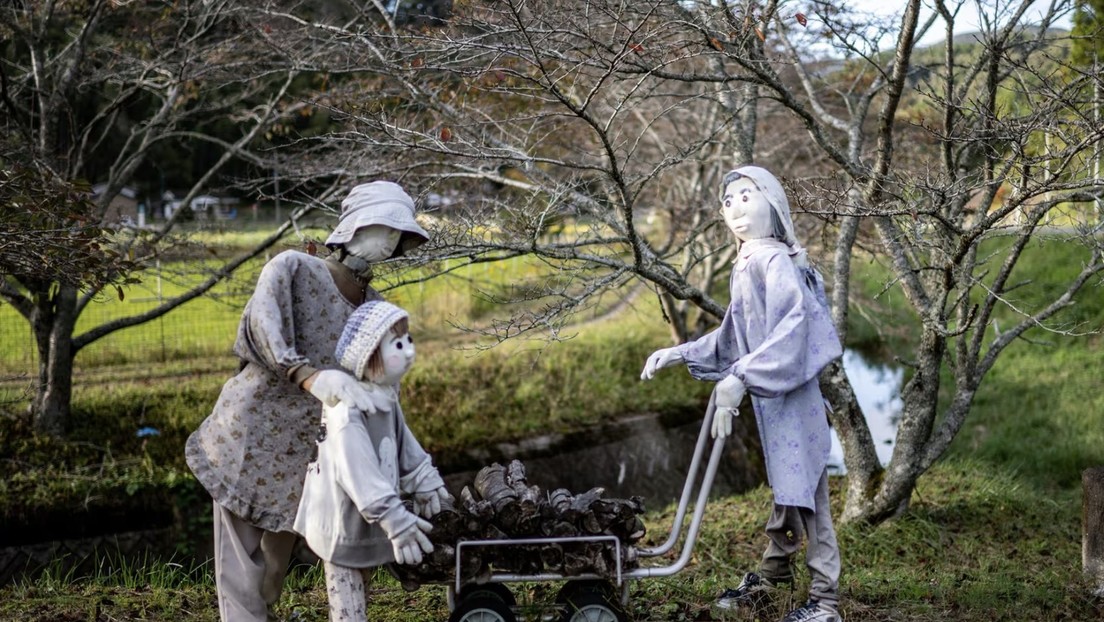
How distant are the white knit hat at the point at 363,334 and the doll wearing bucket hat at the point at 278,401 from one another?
23cm

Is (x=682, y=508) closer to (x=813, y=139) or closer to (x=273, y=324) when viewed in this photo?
(x=273, y=324)

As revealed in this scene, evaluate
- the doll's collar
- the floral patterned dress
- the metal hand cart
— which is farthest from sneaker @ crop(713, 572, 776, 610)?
the floral patterned dress

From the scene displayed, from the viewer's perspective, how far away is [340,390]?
3400 millimetres

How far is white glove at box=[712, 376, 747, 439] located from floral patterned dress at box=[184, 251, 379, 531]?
56.2 inches

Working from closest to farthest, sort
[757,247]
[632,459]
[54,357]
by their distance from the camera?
[757,247] < [54,357] < [632,459]

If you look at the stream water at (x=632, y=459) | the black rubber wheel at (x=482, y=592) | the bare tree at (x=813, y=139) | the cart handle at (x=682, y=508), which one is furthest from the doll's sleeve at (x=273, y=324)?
the stream water at (x=632, y=459)

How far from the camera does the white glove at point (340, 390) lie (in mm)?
3402

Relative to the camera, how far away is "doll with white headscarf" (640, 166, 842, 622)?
392 centimetres

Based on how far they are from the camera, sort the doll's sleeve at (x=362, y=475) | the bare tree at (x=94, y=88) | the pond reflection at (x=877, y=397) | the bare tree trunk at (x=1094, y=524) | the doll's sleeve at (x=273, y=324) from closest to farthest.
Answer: the doll's sleeve at (x=362, y=475)
the doll's sleeve at (x=273, y=324)
the bare tree trunk at (x=1094, y=524)
the bare tree at (x=94, y=88)
the pond reflection at (x=877, y=397)

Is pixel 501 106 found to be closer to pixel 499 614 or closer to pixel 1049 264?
pixel 499 614

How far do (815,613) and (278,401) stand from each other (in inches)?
90.4

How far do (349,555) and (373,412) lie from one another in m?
0.51

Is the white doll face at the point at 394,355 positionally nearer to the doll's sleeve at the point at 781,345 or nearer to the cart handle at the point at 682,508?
the cart handle at the point at 682,508

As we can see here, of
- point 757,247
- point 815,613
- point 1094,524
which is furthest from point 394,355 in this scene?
point 1094,524
